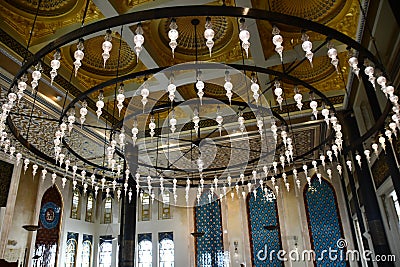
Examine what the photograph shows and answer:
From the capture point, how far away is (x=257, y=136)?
344 inches

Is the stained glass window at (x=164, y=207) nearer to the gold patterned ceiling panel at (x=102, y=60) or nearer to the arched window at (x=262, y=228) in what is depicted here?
the arched window at (x=262, y=228)

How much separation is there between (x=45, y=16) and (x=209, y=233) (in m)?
10.4

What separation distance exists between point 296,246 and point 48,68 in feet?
32.8

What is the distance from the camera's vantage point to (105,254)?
14.0 meters

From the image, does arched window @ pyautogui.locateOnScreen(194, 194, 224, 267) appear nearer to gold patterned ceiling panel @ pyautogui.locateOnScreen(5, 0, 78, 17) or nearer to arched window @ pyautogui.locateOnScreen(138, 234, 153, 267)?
arched window @ pyautogui.locateOnScreen(138, 234, 153, 267)

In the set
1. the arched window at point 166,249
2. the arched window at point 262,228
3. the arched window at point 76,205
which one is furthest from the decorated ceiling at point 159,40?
the arched window at point 166,249

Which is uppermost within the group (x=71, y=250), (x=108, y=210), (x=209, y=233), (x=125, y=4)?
(x=125, y=4)

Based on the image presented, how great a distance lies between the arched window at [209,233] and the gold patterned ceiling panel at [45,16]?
862cm

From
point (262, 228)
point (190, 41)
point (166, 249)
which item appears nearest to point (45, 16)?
point (190, 41)

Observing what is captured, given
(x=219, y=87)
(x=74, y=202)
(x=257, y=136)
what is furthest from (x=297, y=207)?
(x=74, y=202)

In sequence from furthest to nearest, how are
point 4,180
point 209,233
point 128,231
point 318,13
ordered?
point 209,233
point 4,180
point 128,231
point 318,13

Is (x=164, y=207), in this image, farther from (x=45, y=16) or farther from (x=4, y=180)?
(x=45, y=16)

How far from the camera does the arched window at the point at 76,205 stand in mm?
13148

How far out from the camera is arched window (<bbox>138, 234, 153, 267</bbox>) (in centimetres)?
1329
